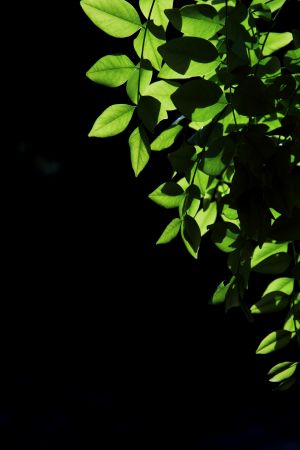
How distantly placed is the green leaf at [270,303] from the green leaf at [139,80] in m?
0.35

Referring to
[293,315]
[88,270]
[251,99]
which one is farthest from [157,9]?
[88,270]

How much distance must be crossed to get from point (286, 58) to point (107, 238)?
2616 millimetres

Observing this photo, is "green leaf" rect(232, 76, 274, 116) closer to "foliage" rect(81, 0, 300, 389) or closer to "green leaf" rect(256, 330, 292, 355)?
"foliage" rect(81, 0, 300, 389)

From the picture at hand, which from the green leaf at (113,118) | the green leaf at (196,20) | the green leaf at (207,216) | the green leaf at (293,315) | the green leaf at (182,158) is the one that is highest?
the green leaf at (196,20)

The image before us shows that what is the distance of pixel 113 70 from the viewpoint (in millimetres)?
825

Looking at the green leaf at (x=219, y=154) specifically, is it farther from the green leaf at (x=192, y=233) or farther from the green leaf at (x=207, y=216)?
the green leaf at (x=207, y=216)

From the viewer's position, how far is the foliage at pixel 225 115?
26.5 inches

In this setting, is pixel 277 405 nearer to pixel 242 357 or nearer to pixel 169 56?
pixel 242 357

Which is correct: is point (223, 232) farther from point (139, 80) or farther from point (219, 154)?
point (139, 80)

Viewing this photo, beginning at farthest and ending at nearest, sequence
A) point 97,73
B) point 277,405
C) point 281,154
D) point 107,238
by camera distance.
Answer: point 107,238, point 277,405, point 97,73, point 281,154

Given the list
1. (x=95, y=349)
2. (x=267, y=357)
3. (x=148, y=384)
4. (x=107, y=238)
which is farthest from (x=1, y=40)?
(x=267, y=357)

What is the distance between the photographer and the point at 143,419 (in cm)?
299

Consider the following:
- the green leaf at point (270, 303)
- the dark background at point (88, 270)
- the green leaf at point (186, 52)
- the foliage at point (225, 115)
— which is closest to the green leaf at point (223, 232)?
the foliage at point (225, 115)

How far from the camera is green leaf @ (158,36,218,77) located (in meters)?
0.69
